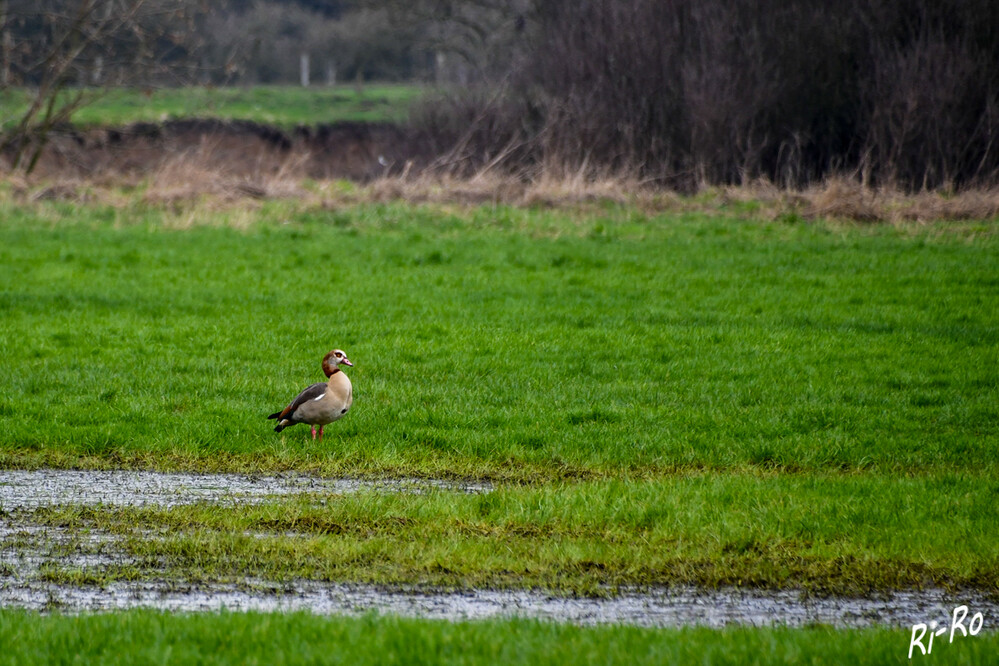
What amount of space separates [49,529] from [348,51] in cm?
7175

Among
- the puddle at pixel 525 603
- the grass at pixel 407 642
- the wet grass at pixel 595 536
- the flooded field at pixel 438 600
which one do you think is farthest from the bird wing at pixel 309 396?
the grass at pixel 407 642

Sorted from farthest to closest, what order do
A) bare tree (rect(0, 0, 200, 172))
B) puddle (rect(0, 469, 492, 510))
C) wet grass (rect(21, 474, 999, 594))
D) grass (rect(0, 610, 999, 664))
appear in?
1. bare tree (rect(0, 0, 200, 172))
2. puddle (rect(0, 469, 492, 510))
3. wet grass (rect(21, 474, 999, 594))
4. grass (rect(0, 610, 999, 664))

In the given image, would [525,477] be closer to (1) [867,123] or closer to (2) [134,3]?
(2) [134,3]

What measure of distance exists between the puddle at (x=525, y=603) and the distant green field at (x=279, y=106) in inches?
1835

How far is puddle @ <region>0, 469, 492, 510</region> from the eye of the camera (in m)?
8.73

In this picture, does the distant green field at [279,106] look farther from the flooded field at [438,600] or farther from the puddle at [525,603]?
the puddle at [525,603]

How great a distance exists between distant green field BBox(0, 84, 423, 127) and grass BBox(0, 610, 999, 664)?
47509 mm

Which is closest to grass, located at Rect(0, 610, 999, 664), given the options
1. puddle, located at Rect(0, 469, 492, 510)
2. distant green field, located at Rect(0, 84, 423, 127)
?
puddle, located at Rect(0, 469, 492, 510)

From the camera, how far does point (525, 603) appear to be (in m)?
6.58

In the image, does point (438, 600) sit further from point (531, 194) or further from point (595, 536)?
point (531, 194)

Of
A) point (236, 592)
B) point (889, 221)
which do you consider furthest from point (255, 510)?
point (889, 221)

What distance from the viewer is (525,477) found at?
973cm

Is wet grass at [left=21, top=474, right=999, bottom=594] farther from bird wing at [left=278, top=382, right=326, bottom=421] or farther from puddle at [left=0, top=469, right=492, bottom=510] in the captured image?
bird wing at [left=278, top=382, right=326, bottom=421]

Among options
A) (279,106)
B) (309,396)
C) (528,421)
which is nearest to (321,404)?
(309,396)
